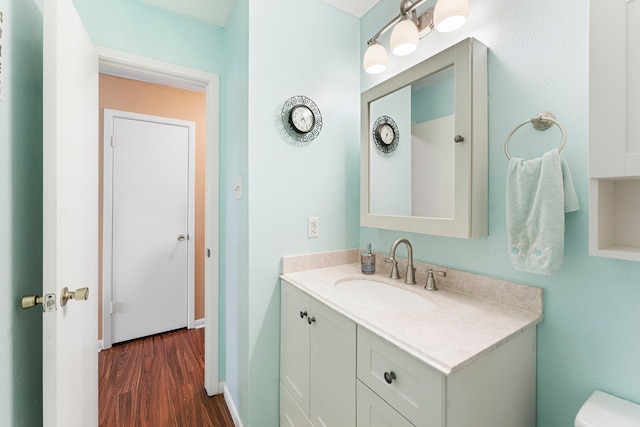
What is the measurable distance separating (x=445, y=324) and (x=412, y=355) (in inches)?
9.0

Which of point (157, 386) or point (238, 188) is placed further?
point (157, 386)

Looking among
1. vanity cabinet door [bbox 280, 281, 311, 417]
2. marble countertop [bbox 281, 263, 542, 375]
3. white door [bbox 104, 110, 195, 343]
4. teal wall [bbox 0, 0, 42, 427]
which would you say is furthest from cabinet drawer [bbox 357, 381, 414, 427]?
white door [bbox 104, 110, 195, 343]

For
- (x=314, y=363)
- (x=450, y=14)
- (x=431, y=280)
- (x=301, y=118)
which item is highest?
(x=450, y=14)

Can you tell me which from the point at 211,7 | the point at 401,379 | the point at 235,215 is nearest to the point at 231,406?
the point at 235,215

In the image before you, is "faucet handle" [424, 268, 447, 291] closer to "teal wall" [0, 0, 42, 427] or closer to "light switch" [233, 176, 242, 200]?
"light switch" [233, 176, 242, 200]

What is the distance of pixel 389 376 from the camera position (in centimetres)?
77

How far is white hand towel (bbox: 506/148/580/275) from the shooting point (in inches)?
32.0

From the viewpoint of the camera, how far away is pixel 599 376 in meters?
0.81

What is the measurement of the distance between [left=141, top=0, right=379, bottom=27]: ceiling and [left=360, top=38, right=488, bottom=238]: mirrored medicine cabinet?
58 centimetres

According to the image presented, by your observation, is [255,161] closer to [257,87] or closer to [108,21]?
[257,87]

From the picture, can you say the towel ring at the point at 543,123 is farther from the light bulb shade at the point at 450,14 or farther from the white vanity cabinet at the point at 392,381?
the white vanity cabinet at the point at 392,381

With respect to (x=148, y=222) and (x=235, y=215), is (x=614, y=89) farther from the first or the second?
(x=148, y=222)

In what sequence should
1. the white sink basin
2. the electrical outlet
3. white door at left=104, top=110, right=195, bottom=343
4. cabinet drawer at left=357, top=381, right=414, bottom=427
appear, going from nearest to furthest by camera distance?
1. cabinet drawer at left=357, top=381, right=414, bottom=427
2. the white sink basin
3. the electrical outlet
4. white door at left=104, top=110, right=195, bottom=343

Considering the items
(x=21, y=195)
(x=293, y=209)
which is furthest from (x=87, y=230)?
(x=293, y=209)
